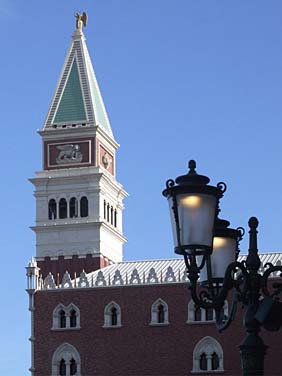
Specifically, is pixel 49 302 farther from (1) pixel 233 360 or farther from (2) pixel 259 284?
(2) pixel 259 284

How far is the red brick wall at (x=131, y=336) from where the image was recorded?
239ft

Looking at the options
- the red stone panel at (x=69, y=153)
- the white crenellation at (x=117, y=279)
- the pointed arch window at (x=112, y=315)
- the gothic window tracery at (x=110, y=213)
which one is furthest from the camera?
the gothic window tracery at (x=110, y=213)

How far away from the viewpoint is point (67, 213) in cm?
8631

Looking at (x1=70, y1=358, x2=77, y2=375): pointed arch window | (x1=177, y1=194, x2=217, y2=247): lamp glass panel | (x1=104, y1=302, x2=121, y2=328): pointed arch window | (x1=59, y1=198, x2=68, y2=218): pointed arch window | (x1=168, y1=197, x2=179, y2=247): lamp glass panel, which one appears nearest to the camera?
(x1=177, y1=194, x2=217, y2=247): lamp glass panel

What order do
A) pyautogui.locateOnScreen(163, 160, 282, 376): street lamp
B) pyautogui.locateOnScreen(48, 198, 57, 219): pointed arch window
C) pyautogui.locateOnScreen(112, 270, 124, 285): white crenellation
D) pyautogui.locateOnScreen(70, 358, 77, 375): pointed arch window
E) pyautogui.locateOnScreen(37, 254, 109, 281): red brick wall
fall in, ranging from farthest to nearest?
pyautogui.locateOnScreen(48, 198, 57, 219): pointed arch window, pyautogui.locateOnScreen(37, 254, 109, 281): red brick wall, pyautogui.locateOnScreen(112, 270, 124, 285): white crenellation, pyautogui.locateOnScreen(70, 358, 77, 375): pointed arch window, pyautogui.locateOnScreen(163, 160, 282, 376): street lamp

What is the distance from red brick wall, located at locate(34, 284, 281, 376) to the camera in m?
72.9

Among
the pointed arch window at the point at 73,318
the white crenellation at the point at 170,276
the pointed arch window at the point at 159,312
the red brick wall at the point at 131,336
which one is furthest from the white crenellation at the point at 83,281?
the white crenellation at the point at 170,276

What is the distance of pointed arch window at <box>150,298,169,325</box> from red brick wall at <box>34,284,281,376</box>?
0.24 m

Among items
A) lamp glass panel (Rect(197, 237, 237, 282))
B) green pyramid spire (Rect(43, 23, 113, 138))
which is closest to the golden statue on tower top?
Result: green pyramid spire (Rect(43, 23, 113, 138))

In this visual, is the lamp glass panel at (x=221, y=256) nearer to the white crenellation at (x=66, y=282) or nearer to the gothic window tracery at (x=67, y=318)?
the gothic window tracery at (x=67, y=318)

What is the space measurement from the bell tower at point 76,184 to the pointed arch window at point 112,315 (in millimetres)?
7907

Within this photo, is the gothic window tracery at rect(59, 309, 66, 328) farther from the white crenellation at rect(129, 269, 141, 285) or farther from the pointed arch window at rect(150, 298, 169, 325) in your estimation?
the pointed arch window at rect(150, 298, 169, 325)

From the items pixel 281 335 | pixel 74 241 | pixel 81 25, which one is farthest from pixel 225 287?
pixel 81 25

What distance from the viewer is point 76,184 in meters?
86.4
